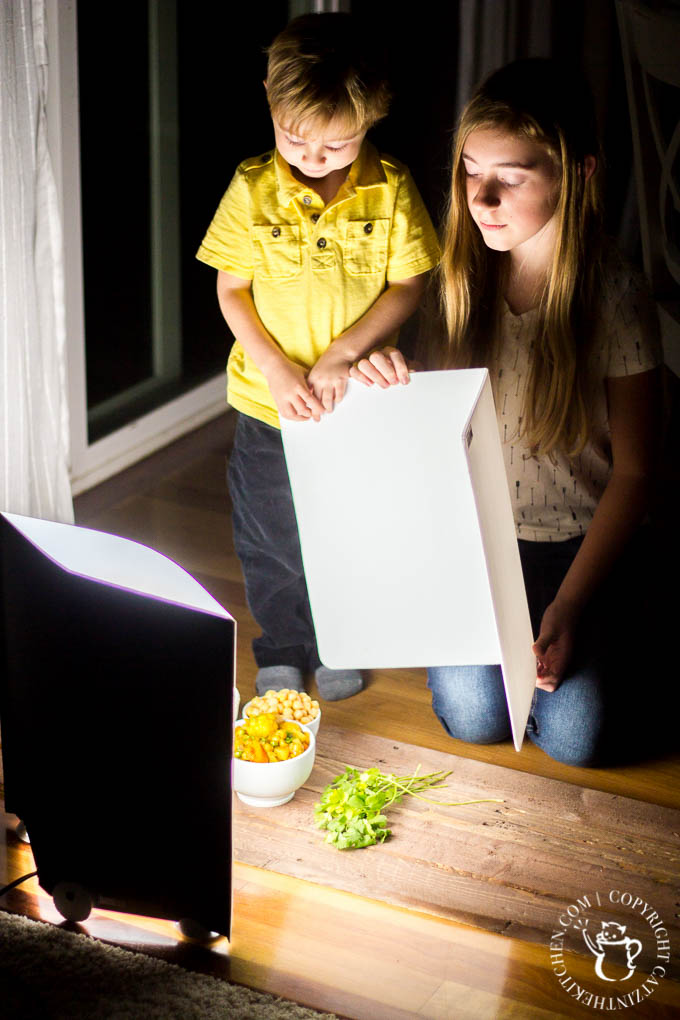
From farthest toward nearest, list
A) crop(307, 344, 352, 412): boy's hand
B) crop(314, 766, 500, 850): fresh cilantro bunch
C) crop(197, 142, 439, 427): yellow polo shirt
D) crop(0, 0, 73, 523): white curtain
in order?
crop(0, 0, 73, 523): white curtain → crop(197, 142, 439, 427): yellow polo shirt → crop(314, 766, 500, 850): fresh cilantro bunch → crop(307, 344, 352, 412): boy's hand

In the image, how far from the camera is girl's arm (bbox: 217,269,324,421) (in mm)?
1446

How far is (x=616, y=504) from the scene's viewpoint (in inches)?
63.9

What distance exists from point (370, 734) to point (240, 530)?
374 mm

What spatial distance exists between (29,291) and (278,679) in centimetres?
88

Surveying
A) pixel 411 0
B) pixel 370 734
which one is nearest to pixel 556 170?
pixel 370 734

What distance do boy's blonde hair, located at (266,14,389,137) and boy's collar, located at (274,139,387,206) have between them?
0.51 ft

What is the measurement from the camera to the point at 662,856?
1.54 metres

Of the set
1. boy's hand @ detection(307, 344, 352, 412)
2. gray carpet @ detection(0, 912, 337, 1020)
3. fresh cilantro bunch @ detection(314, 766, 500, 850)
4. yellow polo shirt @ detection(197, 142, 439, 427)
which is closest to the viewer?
gray carpet @ detection(0, 912, 337, 1020)

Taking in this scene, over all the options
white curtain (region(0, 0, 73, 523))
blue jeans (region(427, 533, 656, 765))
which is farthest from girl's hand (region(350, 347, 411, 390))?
white curtain (region(0, 0, 73, 523))

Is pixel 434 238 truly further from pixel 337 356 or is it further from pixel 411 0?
pixel 411 0

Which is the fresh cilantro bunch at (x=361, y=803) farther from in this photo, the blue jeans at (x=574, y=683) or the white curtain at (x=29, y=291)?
the white curtain at (x=29, y=291)

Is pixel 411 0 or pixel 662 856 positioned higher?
pixel 411 0

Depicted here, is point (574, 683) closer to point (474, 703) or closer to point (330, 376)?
point (474, 703)

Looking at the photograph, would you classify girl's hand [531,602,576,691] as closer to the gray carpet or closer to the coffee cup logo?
the coffee cup logo
